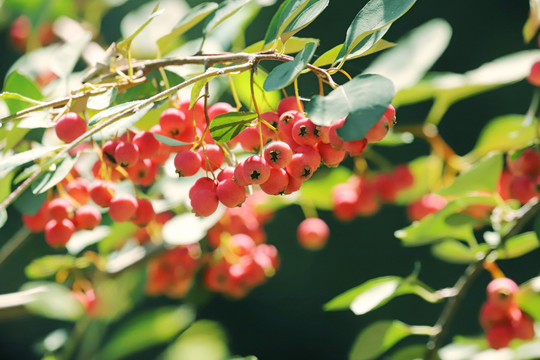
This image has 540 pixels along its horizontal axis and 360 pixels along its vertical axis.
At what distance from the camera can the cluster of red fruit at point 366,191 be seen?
4.34 feet

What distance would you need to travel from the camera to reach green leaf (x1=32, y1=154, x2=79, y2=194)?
68 centimetres

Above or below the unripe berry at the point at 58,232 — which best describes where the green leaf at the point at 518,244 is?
below

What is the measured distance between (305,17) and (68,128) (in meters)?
0.30

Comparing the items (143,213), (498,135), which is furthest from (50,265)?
(498,135)

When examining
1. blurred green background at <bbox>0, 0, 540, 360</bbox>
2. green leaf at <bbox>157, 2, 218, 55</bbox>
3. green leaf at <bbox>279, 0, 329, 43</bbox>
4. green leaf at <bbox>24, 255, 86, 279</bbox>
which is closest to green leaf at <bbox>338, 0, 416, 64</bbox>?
green leaf at <bbox>279, 0, 329, 43</bbox>

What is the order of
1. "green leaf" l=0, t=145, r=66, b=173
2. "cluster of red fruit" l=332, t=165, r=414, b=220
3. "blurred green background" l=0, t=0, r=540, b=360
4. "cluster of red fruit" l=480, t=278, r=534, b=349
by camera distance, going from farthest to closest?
1. "blurred green background" l=0, t=0, r=540, b=360
2. "cluster of red fruit" l=332, t=165, r=414, b=220
3. "cluster of red fruit" l=480, t=278, r=534, b=349
4. "green leaf" l=0, t=145, r=66, b=173

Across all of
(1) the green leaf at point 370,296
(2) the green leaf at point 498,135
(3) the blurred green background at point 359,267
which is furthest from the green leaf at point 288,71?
(3) the blurred green background at point 359,267

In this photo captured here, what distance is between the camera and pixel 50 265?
118cm

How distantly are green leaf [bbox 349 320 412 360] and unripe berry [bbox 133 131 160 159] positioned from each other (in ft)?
1.55

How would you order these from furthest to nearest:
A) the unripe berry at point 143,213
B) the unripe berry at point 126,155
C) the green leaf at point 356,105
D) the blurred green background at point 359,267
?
1. the blurred green background at point 359,267
2. the unripe berry at point 143,213
3. the unripe berry at point 126,155
4. the green leaf at point 356,105

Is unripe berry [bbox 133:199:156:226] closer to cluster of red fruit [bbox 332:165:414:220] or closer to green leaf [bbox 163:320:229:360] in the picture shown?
green leaf [bbox 163:320:229:360]

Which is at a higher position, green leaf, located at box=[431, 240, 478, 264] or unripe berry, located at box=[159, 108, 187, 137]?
unripe berry, located at box=[159, 108, 187, 137]

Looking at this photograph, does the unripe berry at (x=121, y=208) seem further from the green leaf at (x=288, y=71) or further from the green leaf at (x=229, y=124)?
the green leaf at (x=288, y=71)

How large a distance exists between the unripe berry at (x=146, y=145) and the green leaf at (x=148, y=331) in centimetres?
52
